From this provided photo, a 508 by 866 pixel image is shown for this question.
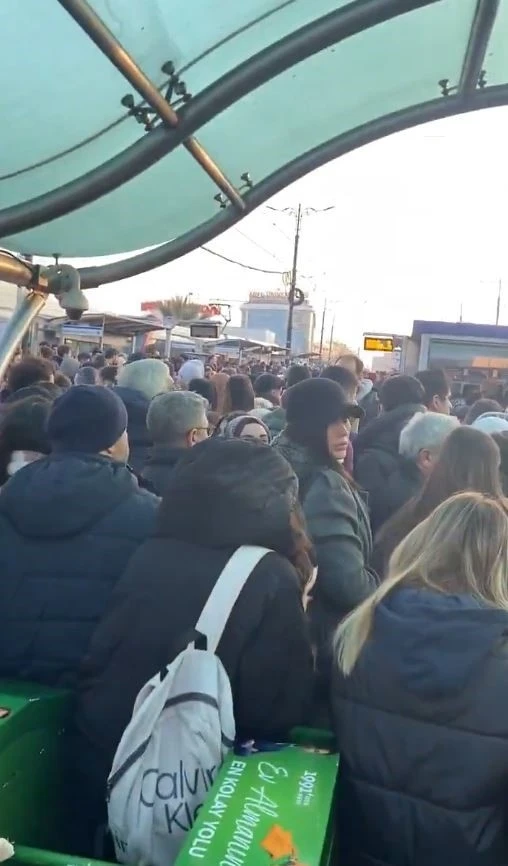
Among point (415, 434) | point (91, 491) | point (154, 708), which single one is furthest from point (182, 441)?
point (154, 708)

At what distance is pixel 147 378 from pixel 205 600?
3591mm

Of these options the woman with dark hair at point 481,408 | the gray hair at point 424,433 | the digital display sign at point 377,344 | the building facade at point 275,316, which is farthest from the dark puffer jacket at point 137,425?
the building facade at point 275,316

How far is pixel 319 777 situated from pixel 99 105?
2252 mm

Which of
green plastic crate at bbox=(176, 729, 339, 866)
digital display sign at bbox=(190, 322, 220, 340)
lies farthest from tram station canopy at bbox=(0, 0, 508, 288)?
digital display sign at bbox=(190, 322, 220, 340)

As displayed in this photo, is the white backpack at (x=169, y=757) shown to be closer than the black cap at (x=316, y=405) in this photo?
Yes

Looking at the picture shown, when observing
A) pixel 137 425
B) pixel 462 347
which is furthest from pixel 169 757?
pixel 462 347

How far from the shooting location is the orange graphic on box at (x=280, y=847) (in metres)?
1.74

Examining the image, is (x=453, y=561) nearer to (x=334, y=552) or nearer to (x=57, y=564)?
(x=334, y=552)

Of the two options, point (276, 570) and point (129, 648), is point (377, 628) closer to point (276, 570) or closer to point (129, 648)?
point (276, 570)

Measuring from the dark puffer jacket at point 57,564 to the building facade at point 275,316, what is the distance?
107m

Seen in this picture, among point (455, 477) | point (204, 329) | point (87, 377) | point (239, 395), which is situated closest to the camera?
point (455, 477)

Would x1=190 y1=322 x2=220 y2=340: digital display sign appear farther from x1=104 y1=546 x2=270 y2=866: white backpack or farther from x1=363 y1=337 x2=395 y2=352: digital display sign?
x1=104 y1=546 x2=270 y2=866: white backpack

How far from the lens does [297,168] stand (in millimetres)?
3859

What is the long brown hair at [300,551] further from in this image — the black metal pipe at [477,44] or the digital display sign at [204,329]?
the digital display sign at [204,329]
